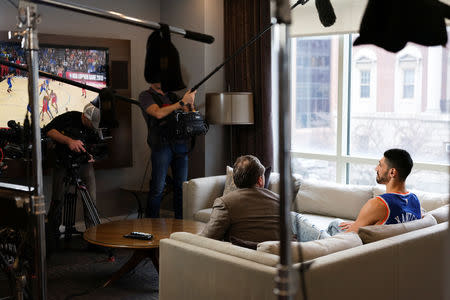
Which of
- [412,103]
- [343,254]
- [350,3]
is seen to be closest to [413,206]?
[343,254]

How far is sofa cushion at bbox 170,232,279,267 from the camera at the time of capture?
8.34 feet

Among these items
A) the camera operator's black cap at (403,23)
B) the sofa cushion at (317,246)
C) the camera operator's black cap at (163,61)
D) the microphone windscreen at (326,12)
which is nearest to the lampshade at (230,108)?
the sofa cushion at (317,246)

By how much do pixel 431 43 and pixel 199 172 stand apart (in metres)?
4.95

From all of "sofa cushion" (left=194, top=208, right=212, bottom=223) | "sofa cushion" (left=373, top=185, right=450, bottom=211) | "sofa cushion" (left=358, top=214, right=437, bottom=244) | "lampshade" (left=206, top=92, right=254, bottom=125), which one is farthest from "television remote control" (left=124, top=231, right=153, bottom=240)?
"sofa cushion" (left=373, top=185, right=450, bottom=211)

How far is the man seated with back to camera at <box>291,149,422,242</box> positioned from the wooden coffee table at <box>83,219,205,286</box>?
1.07 m

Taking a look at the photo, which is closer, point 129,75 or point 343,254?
point 343,254

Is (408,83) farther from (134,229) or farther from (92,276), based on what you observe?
(92,276)

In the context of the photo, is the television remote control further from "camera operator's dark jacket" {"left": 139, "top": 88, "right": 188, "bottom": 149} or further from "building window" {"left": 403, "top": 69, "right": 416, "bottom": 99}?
Result: "building window" {"left": 403, "top": 69, "right": 416, "bottom": 99}

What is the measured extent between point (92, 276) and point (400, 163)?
242 centimetres

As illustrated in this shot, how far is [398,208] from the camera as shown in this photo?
3242 millimetres

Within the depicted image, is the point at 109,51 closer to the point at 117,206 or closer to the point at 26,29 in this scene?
the point at 117,206

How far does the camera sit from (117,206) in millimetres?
6305

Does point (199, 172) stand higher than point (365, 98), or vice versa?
point (365, 98)

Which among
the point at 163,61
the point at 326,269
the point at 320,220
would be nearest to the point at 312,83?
the point at 320,220
